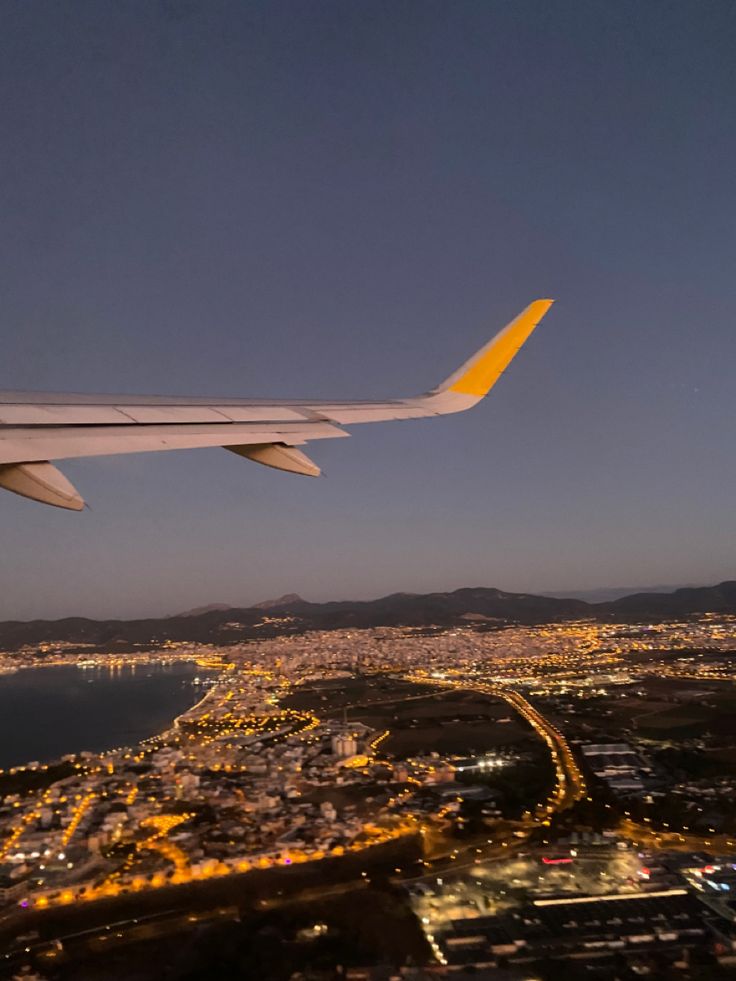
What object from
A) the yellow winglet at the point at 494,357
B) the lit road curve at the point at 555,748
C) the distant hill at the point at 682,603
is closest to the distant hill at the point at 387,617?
the distant hill at the point at 682,603

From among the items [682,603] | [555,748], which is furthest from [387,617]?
[555,748]

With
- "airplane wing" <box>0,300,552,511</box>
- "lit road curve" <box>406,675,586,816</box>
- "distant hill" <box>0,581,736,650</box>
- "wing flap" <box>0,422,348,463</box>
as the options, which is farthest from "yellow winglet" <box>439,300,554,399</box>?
"distant hill" <box>0,581,736,650</box>

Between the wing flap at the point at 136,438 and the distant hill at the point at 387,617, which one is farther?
the distant hill at the point at 387,617

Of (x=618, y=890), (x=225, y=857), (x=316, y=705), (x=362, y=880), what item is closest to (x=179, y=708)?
(x=316, y=705)

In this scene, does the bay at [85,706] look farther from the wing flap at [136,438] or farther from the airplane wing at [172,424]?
the wing flap at [136,438]

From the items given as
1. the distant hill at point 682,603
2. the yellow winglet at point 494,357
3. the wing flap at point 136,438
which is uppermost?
the yellow winglet at point 494,357

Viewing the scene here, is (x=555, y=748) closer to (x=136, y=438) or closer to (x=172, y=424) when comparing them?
(x=172, y=424)
